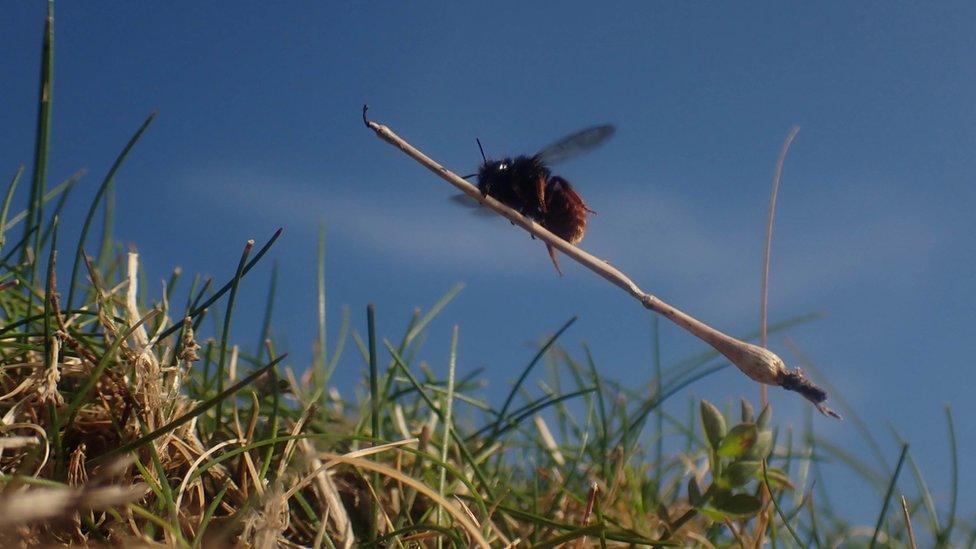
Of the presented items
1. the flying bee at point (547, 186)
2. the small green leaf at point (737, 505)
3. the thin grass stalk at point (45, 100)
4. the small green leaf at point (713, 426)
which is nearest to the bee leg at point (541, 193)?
the flying bee at point (547, 186)

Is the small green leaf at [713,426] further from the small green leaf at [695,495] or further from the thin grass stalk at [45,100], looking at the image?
the thin grass stalk at [45,100]

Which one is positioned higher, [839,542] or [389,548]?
[839,542]

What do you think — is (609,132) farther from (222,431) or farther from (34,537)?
(34,537)

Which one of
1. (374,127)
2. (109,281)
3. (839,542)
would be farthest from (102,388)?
(839,542)

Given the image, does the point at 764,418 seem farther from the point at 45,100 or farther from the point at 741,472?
the point at 45,100

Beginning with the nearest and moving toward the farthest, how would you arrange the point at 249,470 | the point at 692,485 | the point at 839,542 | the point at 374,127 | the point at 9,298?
the point at 374,127
the point at 249,470
the point at 692,485
the point at 9,298
the point at 839,542

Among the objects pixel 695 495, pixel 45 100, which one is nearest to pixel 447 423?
pixel 695 495

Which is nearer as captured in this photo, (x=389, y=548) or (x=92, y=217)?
(x=389, y=548)
